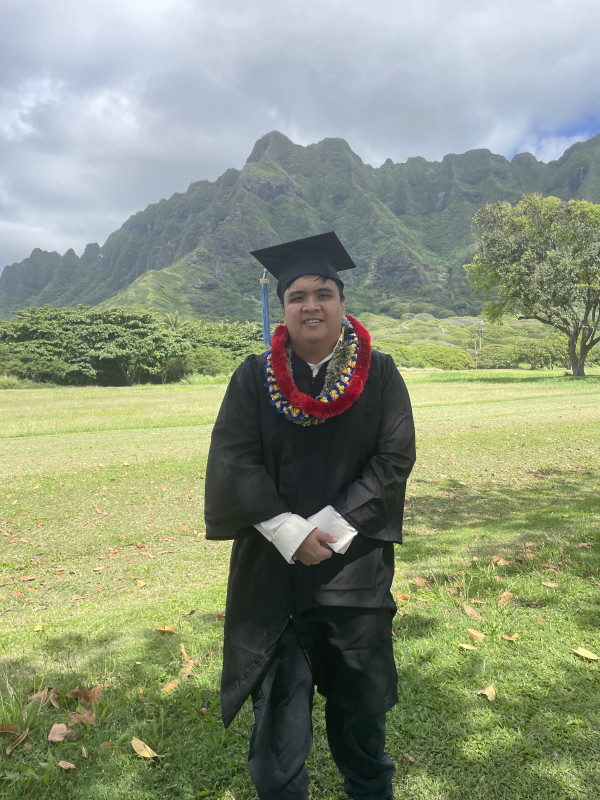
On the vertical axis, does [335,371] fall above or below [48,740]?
above

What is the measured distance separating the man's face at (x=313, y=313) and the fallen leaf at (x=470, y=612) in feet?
9.57

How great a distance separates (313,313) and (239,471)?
34.0 inches

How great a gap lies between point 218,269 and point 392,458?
7850 inches

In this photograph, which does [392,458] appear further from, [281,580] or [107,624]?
[107,624]

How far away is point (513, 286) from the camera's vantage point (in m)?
41.0

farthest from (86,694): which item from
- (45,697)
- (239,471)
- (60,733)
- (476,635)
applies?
(476,635)

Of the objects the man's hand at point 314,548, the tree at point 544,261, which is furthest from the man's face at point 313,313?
the tree at point 544,261

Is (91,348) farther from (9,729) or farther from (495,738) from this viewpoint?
(495,738)

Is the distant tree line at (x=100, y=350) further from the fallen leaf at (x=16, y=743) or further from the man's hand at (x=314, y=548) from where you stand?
the man's hand at (x=314, y=548)

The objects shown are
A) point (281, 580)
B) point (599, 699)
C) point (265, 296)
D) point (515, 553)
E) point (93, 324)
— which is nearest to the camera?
point (281, 580)

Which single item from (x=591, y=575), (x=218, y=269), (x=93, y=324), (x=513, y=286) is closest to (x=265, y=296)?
(x=591, y=575)

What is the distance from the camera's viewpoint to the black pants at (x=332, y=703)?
2322 mm

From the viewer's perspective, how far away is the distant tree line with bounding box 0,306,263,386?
51.2m

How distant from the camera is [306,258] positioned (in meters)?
2.71
